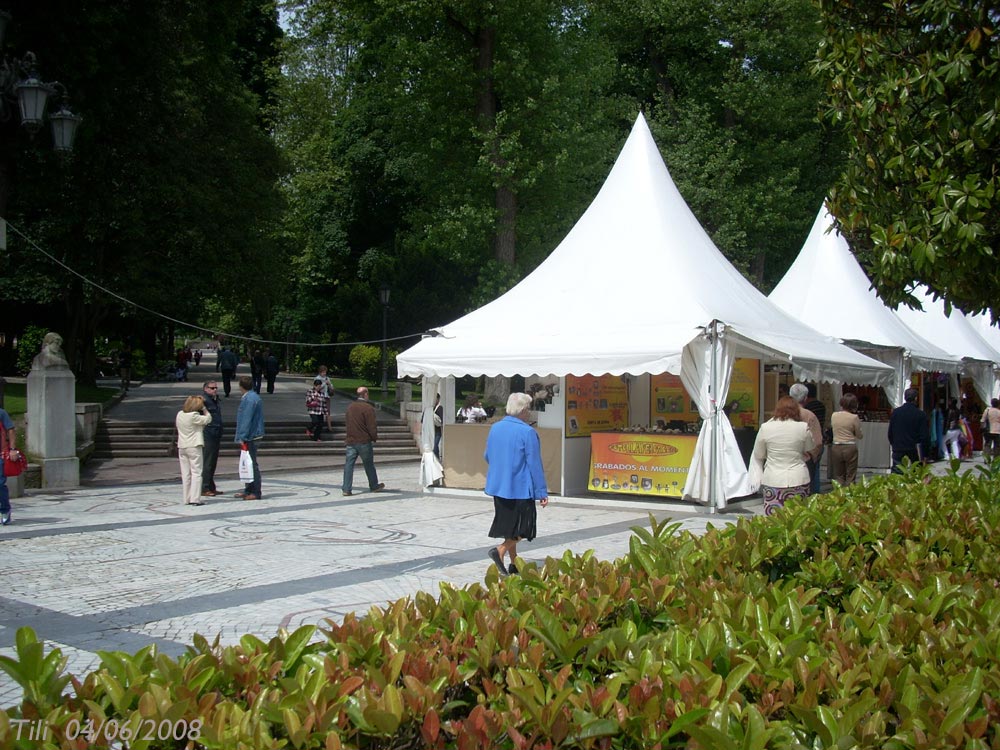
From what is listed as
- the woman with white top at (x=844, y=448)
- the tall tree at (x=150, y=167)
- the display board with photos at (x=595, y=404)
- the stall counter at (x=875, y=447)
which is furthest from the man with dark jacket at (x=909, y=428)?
the tall tree at (x=150, y=167)

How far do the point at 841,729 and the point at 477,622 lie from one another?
1340mm

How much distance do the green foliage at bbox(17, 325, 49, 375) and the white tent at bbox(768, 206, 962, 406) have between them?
31.2m

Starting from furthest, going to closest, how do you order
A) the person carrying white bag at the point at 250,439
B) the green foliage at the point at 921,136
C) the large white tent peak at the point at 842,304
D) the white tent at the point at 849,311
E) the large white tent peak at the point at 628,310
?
the large white tent peak at the point at 842,304 → the white tent at the point at 849,311 → the person carrying white bag at the point at 250,439 → the large white tent peak at the point at 628,310 → the green foliage at the point at 921,136

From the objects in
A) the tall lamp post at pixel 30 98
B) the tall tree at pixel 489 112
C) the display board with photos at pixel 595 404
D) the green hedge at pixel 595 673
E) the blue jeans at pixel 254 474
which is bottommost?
the blue jeans at pixel 254 474

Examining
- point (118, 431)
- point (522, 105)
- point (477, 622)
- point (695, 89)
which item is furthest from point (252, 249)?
point (477, 622)

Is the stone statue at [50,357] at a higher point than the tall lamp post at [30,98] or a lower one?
lower

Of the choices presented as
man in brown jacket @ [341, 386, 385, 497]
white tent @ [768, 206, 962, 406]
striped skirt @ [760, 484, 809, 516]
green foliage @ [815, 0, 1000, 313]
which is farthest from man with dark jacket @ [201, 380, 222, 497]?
white tent @ [768, 206, 962, 406]

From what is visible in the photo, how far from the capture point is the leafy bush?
39.9 metres

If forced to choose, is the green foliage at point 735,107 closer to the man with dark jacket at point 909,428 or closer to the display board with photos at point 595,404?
the display board with photos at point 595,404

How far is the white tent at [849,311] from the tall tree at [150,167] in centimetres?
1459

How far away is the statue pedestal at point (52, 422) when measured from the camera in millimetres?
16047

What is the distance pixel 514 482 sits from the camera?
8.42 meters

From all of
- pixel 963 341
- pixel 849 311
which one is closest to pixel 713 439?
A: pixel 849 311

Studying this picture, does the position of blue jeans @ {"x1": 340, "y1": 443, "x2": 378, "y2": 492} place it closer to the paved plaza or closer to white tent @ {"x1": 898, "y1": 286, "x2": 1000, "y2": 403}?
the paved plaza
